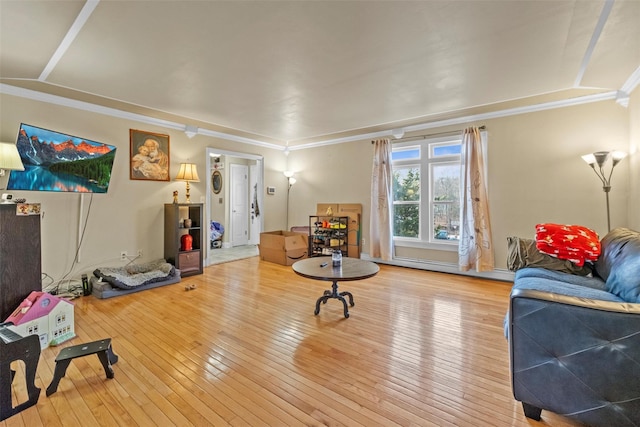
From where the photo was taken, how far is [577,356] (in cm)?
134

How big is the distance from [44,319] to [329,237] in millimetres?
4081

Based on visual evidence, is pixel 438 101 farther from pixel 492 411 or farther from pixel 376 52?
pixel 492 411

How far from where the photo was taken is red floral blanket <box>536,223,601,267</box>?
8.84 ft

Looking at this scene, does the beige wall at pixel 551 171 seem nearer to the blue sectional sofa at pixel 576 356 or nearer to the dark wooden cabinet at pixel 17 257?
the blue sectional sofa at pixel 576 356

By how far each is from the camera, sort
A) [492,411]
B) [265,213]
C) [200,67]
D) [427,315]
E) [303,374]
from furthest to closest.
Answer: [265,213] < [427,315] < [200,67] < [303,374] < [492,411]

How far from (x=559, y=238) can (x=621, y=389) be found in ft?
6.34

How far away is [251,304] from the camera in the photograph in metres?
3.18

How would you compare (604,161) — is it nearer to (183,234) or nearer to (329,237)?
(329,237)

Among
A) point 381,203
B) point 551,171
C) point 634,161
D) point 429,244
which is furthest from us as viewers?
point 381,203

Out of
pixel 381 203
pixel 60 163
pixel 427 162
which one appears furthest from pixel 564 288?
pixel 60 163

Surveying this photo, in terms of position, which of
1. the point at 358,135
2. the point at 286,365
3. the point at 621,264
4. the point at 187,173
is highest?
the point at 358,135

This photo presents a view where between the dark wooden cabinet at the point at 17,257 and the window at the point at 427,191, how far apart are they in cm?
472

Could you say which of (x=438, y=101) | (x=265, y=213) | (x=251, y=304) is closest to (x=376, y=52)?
(x=438, y=101)

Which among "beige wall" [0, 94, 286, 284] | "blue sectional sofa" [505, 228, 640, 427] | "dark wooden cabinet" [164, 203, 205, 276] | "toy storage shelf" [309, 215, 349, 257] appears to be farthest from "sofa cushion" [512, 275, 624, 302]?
"beige wall" [0, 94, 286, 284]
